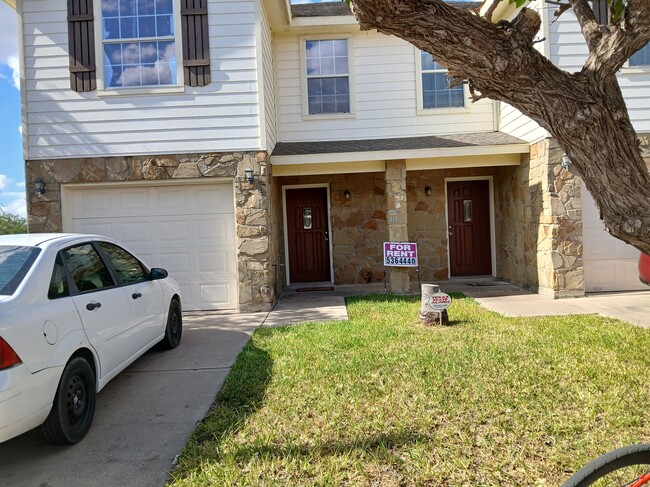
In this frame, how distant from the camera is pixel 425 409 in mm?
3514

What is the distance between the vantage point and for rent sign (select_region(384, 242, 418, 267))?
27.9ft

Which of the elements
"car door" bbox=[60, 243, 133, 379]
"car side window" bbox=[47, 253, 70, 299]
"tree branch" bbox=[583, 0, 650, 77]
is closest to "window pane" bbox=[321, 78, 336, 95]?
"car door" bbox=[60, 243, 133, 379]

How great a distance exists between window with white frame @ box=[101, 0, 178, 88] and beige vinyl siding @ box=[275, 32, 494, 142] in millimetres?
2663

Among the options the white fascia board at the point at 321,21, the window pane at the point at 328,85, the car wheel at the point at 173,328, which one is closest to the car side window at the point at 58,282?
the car wheel at the point at 173,328

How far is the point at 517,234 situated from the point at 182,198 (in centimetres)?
675

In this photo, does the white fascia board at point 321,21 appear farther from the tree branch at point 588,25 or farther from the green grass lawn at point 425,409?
the tree branch at point 588,25

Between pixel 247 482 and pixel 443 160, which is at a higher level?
pixel 443 160

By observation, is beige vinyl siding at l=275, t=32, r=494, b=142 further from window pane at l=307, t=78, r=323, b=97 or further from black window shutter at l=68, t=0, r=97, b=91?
black window shutter at l=68, t=0, r=97, b=91

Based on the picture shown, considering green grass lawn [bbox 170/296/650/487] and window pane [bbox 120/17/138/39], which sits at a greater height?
window pane [bbox 120/17/138/39]

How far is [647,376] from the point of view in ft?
13.1

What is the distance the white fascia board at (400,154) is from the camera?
27.7ft

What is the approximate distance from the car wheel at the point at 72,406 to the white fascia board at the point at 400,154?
569 centimetres

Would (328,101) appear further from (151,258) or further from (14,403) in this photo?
(14,403)

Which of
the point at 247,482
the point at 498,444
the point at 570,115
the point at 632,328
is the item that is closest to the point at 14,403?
the point at 247,482
